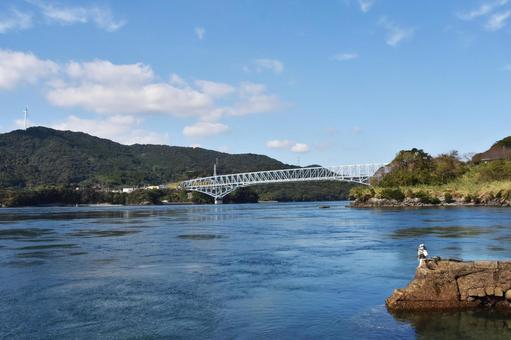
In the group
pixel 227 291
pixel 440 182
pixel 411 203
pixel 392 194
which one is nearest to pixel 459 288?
pixel 227 291

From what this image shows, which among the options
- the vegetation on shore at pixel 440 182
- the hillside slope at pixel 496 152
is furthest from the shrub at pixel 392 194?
the hillside slope at pixel 496 152

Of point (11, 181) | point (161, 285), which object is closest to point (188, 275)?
point (161, 285)

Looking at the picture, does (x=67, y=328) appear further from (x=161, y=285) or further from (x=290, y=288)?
(x=290, y=288)

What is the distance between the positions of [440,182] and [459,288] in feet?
305

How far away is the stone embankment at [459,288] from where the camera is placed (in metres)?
12.7

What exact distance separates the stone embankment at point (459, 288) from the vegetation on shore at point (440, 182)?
70.1 m

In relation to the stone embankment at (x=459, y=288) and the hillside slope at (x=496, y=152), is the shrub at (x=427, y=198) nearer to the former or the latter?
the hillside slope at (x=496, y=152)

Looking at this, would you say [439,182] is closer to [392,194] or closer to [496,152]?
[392,194]

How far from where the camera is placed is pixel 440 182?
100500 mm

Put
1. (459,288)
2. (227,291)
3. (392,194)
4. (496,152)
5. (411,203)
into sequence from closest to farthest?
(459,288) → (227,291) → (411,203) → (392,194) → (496,152)

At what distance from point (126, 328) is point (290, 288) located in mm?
5972

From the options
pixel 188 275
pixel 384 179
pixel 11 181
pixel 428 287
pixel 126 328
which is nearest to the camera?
pixel 126 328

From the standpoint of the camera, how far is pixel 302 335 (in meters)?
11.3

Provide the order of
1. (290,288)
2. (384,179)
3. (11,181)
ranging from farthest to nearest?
(11,181) → (384,179) → (290,288)
